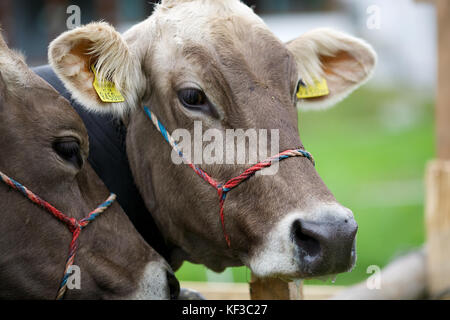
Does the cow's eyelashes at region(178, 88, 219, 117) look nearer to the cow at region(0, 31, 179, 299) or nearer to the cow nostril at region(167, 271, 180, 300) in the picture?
the cow at region(0, 31, 179, 299)

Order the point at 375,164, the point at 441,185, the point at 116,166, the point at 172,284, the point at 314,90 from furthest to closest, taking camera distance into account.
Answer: the point at 375,164 → the point at 441,185 → the point at 314,90 → the point at 116,166 → the point at 172,284

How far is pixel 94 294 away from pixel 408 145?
1423cm

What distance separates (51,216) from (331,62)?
211cm

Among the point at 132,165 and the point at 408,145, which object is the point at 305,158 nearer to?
the point at 132,165

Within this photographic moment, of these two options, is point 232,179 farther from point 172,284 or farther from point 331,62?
point 331,62

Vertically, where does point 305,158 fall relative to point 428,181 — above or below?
above

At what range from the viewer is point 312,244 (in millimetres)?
2633

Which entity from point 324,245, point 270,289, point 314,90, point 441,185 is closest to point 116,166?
point 270,289

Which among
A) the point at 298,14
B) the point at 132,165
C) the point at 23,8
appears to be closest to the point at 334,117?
the point at 298,14

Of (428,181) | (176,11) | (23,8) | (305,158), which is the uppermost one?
(23,8)

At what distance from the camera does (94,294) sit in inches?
117

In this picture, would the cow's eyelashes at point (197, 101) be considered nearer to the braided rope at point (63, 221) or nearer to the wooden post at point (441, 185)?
the braided rope at point (63, 221)

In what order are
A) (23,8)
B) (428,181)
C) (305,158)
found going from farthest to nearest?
1. (23,8)
2. (428,181)
3. (305,158)

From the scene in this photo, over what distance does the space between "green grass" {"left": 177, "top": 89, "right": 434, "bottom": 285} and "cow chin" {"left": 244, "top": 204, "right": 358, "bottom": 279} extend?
0.85 m
